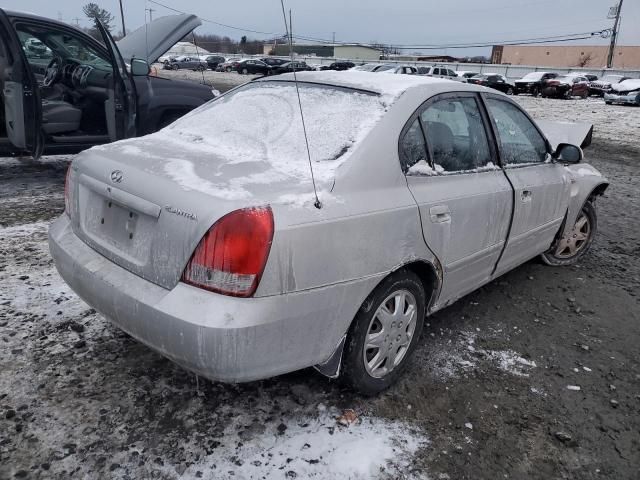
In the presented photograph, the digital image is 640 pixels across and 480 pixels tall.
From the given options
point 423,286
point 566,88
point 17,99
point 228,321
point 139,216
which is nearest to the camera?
point 228,321

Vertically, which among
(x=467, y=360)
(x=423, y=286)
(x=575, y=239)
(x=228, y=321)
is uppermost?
(x=228, y=321)

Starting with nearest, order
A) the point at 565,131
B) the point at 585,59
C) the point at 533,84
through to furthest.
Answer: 1. the point at 565,131
2. the point at 533,84
3. the point at 585,59

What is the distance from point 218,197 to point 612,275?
12.7 ft

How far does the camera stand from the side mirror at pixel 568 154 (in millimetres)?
3711

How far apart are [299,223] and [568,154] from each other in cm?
269

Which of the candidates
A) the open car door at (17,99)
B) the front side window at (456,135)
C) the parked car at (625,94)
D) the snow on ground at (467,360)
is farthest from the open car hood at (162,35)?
the parked car at (625,94)

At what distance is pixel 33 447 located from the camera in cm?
211

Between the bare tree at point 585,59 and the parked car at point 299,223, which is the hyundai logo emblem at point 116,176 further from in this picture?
the bare tree at point 585,59

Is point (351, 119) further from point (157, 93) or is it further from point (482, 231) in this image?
point (157, 93)

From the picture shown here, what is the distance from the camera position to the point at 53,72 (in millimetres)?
6441

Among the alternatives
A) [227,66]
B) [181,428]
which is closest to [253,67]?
[227,66]

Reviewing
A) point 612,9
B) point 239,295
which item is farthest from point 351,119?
point 612,9

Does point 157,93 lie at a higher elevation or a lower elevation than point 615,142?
higher

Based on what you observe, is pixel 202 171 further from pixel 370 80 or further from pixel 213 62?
pixel 213 62
